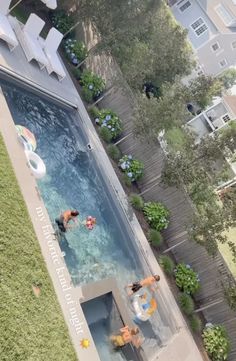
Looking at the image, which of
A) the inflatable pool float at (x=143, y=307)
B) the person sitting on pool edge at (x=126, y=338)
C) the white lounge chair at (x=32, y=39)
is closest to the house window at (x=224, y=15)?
the white lounge chair at (x=32, y=39)

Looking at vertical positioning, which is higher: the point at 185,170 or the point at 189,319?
the point at 185,170

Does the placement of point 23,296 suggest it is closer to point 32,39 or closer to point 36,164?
point 36,164

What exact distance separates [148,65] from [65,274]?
11722 mm

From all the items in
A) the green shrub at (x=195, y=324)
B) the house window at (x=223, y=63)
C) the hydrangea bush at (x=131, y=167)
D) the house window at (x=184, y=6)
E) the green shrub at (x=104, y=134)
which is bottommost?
the green shrub at (x=195, y=324)

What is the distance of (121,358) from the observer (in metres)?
16.6

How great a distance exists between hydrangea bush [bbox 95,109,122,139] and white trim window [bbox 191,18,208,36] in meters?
24.1

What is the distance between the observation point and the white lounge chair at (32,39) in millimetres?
21109

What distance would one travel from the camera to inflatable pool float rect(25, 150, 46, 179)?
17047 mm

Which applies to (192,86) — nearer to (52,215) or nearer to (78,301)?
(52,215)

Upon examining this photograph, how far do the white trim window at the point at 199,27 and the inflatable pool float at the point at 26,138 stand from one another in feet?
99.1

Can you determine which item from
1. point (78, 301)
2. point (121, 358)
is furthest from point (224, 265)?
point (78, 301)

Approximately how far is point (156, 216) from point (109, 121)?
5283 mm

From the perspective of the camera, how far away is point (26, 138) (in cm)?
1802

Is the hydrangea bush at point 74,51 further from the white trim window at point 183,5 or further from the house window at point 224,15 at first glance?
the white trim window at point 183,5
